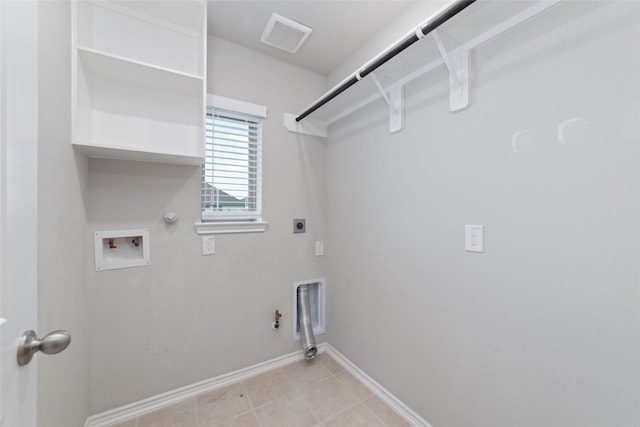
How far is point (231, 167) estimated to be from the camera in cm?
190

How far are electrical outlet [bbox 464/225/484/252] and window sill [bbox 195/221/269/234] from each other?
53.3 inches

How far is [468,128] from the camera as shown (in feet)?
4.02

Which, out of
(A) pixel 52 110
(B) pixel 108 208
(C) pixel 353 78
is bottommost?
(B) pixel 108 208

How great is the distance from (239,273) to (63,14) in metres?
1.62

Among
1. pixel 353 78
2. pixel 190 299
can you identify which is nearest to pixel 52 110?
pixel 190 299

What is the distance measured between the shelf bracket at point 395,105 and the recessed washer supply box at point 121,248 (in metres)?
1.68

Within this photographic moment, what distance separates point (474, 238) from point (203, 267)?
1668 millimetres

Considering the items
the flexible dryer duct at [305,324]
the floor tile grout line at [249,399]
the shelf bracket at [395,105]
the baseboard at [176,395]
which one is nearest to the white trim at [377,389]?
the flexible dryer duct at [305,324]

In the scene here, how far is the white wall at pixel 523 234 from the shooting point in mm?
841

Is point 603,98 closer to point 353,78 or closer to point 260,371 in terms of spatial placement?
point 353,78

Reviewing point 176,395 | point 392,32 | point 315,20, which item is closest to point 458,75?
point 392,32

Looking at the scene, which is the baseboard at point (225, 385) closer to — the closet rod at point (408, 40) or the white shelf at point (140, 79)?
the white shelf at point (140, 79)

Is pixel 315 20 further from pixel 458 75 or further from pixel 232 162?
pixel 232 162

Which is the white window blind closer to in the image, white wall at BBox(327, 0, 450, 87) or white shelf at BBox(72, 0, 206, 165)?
white shelf at BBox(72, 0, 206, 165)
